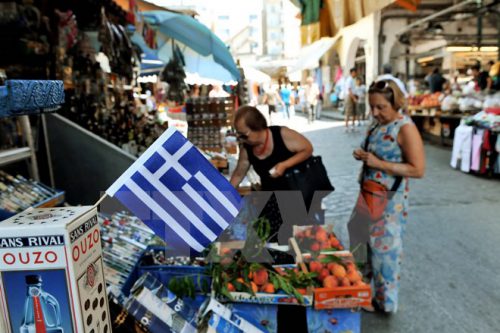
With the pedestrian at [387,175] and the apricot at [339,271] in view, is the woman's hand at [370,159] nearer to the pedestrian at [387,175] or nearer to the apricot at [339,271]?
the pedestrian at [387,175]

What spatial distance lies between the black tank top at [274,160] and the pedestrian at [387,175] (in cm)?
57

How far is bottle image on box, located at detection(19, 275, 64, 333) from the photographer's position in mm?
1115

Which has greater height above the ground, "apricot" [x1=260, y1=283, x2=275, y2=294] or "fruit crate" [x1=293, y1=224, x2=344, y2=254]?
"fruit crate" [x1=293, y1=224, x2=344, y2=254]

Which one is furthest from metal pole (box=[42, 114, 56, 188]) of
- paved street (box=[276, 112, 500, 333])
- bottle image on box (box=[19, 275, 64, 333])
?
paved street (box=[276, 112, 500, 333])

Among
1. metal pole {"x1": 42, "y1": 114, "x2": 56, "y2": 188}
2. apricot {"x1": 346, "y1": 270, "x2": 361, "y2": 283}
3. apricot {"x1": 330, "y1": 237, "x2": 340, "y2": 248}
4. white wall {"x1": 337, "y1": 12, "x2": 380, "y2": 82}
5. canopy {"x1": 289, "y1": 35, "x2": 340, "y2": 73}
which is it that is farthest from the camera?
canopy {"x1": 289, "y1": 35, "x2": 340, "y2": 73}

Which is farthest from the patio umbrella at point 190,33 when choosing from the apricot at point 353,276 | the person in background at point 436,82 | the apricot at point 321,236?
the person in background at point 436,82

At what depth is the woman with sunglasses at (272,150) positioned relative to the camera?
301cm

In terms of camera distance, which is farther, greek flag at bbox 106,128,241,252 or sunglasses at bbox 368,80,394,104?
sunglasses at bbox 368,80,394,104

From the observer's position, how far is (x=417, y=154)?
107 inches

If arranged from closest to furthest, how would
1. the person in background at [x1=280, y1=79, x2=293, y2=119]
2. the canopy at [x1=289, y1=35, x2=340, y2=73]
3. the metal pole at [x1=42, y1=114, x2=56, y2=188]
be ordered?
the metal pole at [x1=42, y1=114, x2=56, y2=188], the person in background at [x1=280, y1=79, x2=293, y2=119], the canopy at [x1=289, y1=35, x2=340, y2=73]

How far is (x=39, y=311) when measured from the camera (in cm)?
113

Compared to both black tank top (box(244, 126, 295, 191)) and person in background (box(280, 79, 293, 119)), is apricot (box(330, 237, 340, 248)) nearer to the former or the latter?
black tank top (box(244, 126, 295, 191))

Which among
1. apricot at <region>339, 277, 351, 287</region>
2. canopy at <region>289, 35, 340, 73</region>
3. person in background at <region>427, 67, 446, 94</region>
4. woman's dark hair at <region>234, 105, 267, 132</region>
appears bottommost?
apricot at <region>339, 277, 351, 287</region>

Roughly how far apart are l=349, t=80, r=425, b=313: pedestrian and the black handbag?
0.35 metres
